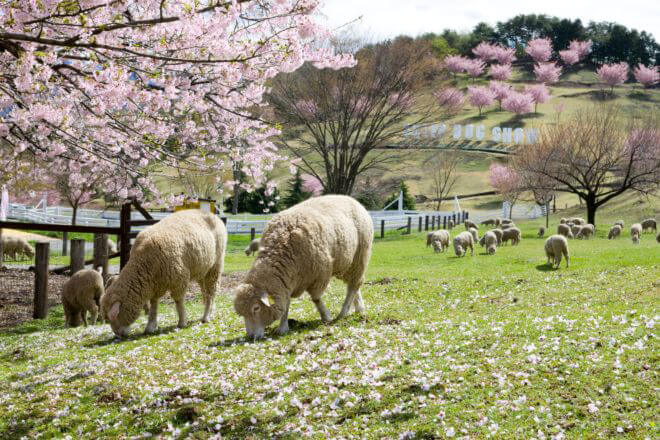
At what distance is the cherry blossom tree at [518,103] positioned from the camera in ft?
339

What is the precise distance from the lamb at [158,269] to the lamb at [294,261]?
1860 millimetres

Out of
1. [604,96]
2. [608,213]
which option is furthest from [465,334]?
[604,96]

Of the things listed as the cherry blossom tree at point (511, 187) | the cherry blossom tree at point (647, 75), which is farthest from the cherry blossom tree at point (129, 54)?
the cherry blossom tree at point (647, 75)

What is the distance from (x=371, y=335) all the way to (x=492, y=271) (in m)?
12.2

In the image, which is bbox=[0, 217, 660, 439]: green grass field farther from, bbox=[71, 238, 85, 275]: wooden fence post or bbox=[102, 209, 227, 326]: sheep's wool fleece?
bbox=[71, 238, 85, 275]: wooden fence post

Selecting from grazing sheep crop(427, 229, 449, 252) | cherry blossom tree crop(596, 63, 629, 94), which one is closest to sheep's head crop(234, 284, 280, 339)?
grazing sheep crop(427, 229, 449, 252)

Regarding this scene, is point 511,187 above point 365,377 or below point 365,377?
above

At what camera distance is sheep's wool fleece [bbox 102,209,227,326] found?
32.1ft

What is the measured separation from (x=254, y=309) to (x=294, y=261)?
3.14 ft

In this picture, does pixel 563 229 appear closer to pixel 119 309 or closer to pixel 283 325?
pixel 283 325

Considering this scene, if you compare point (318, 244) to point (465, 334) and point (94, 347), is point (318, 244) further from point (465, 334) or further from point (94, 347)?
point (94, 347)

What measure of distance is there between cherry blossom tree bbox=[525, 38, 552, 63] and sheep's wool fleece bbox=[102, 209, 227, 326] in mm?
131671

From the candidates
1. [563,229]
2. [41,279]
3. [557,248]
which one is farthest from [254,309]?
[563,229]

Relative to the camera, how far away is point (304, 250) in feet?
28.9
